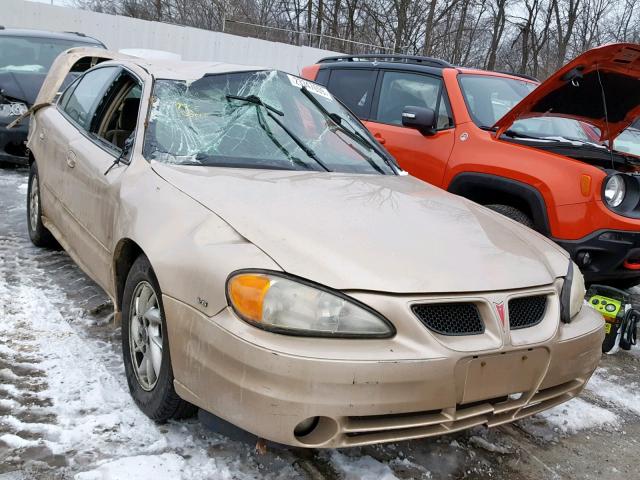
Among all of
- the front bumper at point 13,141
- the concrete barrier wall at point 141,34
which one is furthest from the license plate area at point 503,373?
the concrete barrier wall at point 141,34

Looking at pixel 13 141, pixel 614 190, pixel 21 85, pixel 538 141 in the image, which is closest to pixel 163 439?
pixel 614 190

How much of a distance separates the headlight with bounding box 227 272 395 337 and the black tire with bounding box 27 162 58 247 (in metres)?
3.04

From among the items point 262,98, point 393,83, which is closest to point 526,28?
point 393,83

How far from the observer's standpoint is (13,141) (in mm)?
6988

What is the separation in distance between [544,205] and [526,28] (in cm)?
3560

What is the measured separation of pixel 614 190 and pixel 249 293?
3.21m

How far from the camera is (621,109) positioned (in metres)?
4.66

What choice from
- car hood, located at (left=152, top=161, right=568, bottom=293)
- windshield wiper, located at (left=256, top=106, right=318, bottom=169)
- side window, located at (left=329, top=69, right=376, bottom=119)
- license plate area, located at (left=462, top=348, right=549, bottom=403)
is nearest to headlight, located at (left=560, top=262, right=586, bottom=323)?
Answer: car hood, located at (left=152, top=161, right=568, bottom=293)

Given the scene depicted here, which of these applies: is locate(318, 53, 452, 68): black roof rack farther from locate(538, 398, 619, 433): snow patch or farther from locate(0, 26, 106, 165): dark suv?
locate(0, 26, 106, 165): dark suv

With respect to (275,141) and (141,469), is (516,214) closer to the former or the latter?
(275,141)

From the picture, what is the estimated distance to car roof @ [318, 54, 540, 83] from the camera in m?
5.57

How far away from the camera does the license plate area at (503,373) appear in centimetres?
210

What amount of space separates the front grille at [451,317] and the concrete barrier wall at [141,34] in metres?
17.2

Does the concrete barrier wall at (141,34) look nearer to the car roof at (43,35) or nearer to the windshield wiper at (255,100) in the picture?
the car roof at (43,35)
